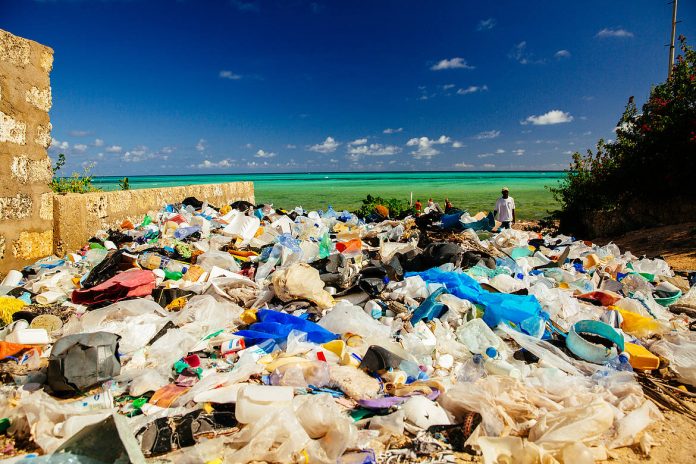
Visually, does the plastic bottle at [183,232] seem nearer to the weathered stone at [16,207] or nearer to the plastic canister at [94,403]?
the weathered stone at [16,207]

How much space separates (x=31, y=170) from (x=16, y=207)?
1.24ft

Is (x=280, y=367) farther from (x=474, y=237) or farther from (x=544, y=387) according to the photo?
(x=474, y=237)

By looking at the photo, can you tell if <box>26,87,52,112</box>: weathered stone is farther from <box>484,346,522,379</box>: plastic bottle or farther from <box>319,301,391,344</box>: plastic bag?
<box>484,346,522,379</box>: plastic bottle

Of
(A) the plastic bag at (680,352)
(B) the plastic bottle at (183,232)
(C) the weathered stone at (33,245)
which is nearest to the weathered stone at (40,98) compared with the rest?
(C) the weathered stone at (33,245)

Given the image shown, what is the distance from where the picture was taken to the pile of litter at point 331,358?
6.10 ft

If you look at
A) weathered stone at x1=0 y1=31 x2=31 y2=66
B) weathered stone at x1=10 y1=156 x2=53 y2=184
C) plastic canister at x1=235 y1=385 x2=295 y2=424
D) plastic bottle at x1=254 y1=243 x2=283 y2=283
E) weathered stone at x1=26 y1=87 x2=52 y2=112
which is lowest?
plastic canister at x1=235 y1=385 x2=295 y2=424

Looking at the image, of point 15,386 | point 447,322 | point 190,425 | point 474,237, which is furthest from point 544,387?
point 474,237

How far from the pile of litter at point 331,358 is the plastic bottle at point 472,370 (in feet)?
0.04

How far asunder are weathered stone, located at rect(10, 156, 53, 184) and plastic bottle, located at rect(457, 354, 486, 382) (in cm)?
420

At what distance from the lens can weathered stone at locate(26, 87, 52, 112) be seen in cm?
377

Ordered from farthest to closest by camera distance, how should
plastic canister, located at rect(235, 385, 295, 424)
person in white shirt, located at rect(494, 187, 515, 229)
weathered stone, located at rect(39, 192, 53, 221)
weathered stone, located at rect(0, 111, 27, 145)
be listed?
person in white shirt, located at rect(494, 187, 515, 229), weathered stone, located at rect(39, 192, 53, 221), weathered stone, located at rect(0, 111, 27, 145), plastic canister, located at rect(235, 385, 295, 424)

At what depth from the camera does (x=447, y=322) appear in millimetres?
3213

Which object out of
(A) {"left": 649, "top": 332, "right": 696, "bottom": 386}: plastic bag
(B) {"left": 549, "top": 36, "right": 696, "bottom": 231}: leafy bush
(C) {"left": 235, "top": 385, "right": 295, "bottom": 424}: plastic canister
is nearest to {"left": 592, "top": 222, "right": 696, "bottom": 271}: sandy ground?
(B) {"left": 549, "top": 36, "right": 696, "bottom": 231}: leafy bush

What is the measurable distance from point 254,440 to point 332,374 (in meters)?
0.72
